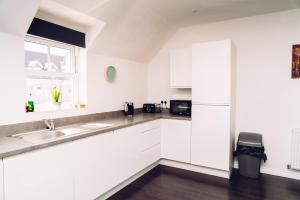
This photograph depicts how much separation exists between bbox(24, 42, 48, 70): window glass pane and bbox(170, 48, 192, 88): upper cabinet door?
1.98m

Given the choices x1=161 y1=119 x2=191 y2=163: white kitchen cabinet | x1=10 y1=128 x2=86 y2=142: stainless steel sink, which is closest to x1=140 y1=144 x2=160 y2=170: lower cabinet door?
x1=161 y1=119 x2=191 y2=163: white kitchen cabinet

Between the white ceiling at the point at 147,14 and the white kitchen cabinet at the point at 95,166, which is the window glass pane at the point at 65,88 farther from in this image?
the white kitchen cabinet at the point at 95,166

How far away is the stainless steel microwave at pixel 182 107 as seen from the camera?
11.0 feet

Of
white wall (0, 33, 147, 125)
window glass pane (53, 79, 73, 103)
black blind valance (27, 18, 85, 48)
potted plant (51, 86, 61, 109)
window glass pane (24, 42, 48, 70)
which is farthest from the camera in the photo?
window glass pane (53, 79, 73, 103)

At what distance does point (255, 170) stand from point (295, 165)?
533 mm

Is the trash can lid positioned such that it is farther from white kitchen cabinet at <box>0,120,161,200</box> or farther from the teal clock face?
the teal clock face

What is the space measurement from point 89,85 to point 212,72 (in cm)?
179

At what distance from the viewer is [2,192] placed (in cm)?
138

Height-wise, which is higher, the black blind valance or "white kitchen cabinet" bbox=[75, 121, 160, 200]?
the black blind valance

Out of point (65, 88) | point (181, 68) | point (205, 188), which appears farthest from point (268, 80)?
point (65, 88)

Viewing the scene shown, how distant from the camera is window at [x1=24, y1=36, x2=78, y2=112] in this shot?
231cm

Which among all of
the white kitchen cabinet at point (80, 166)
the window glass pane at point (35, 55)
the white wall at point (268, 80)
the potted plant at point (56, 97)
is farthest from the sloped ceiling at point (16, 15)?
the white wall at point (268, 80)

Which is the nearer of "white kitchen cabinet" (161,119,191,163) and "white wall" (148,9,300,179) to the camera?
"white wall" (148,9,300,179)

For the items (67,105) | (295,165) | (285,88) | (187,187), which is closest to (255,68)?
(285,88)
